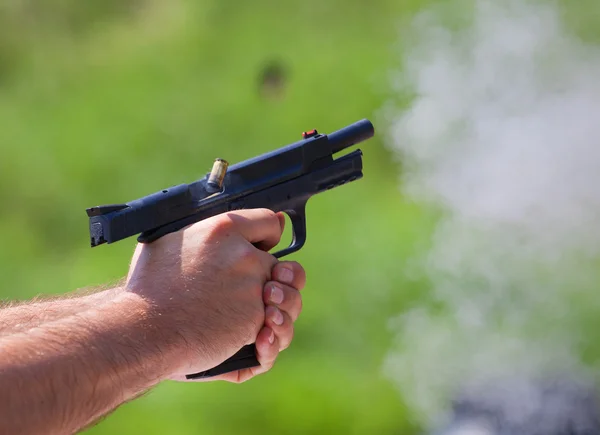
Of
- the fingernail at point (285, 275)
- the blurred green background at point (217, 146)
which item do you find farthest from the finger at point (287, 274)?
the blurred green background at point (217, 146)

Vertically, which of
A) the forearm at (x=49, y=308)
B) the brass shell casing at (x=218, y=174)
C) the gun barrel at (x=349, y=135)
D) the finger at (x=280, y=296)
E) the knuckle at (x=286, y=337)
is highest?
the gun barrel at (x=349, y=135)

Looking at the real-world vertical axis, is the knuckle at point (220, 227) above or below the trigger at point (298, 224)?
below

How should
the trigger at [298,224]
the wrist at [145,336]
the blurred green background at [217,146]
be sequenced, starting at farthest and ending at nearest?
1. the blurred green background at [217,146]
2. the trigger at [298,224]
3. the wrist at [145,336]

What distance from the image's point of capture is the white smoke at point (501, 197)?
1925 mm

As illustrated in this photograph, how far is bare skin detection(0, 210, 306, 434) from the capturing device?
90cm

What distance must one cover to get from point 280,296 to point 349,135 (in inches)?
17.7

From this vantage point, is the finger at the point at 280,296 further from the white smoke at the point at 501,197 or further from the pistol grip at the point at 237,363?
the white smoke at the point at 501,197

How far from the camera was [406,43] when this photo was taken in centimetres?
232

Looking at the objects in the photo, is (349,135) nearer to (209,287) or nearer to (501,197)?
(209,287)

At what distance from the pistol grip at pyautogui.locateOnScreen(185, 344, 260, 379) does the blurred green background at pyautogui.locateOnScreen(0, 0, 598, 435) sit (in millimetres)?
748

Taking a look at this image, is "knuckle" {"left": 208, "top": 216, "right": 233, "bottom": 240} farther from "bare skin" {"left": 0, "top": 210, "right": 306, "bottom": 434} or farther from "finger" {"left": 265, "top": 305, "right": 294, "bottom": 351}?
"finger" {"left": 265, "top": 305, "right": 294, "bottom": 351}

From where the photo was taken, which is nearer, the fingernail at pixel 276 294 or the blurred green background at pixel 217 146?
the fingernail at pixel 276 294

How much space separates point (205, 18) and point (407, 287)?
1463mm

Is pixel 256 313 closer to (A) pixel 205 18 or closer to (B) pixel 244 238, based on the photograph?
(B) pixel 244 238
